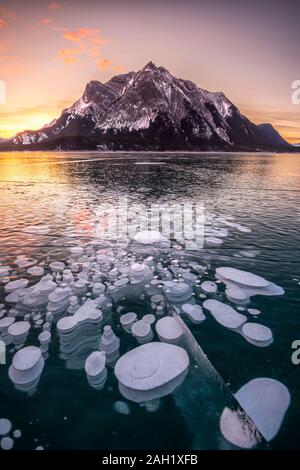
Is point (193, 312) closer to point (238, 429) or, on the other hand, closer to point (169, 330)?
point (169, 330)

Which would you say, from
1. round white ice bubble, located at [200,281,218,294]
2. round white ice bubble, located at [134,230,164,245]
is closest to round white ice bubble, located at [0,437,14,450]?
round white ice bubble, located at [200,281,218,294]

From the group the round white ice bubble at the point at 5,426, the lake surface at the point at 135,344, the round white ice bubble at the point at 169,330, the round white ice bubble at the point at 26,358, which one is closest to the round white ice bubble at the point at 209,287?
the lake surface at the point at 135,344

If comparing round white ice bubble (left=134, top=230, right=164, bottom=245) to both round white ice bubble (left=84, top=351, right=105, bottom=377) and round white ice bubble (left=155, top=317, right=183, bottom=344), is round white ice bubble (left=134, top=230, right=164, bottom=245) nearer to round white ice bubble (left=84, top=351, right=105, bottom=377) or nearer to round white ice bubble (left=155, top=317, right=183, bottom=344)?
round white ice bubble (left=155, top=317, right=183, bottom=344)

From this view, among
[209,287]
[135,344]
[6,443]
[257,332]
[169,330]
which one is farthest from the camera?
[209,287]

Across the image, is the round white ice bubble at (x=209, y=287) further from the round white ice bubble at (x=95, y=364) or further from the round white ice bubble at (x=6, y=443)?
the round white ice bubble at (x=6, y=443)

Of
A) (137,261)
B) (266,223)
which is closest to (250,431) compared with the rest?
(137,261)

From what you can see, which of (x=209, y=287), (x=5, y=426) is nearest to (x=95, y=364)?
(x=5, y=426)

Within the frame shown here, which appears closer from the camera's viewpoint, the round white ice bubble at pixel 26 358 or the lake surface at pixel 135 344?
the lake surface at pixel 135 344

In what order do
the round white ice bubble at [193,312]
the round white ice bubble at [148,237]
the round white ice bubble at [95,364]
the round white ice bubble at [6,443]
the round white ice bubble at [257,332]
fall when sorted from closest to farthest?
the round white ice bubble at [6,443] → the round white ice bubble at [95,364] → the round white ice bubble at [257,332] → the round white ice bubble at [193,312] → the round white ice bubble at [148,237]
